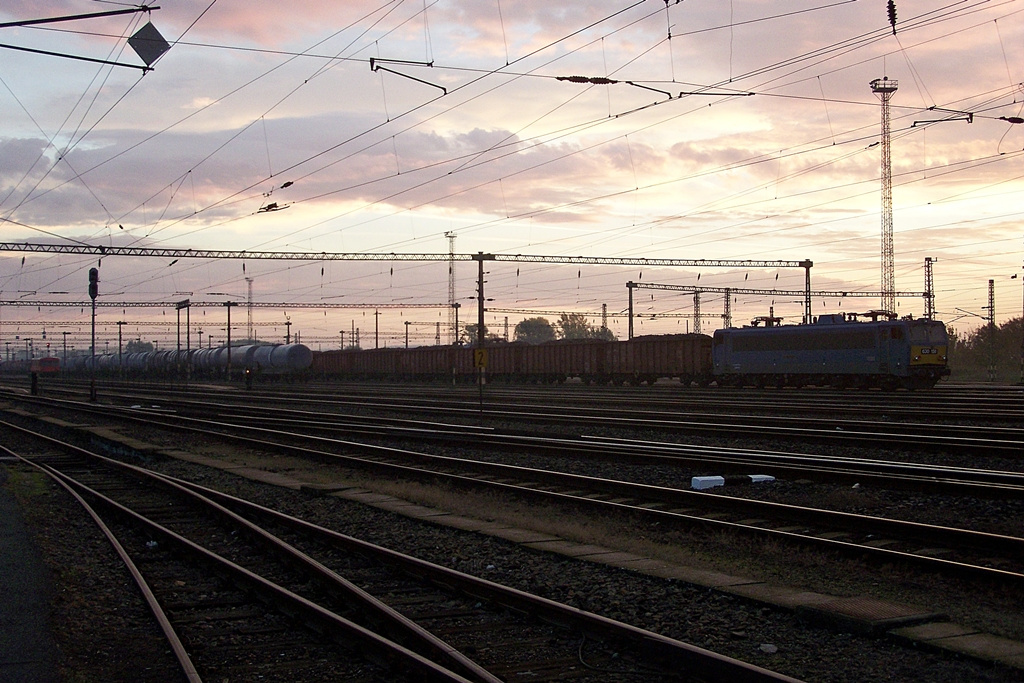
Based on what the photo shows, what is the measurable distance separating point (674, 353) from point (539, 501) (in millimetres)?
40684

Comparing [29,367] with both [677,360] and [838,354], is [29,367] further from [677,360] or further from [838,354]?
[838,354]

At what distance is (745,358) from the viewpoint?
47.6 m

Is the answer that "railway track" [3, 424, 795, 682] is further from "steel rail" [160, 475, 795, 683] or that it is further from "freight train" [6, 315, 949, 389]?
"freight train" [6, 315, 949, 389]

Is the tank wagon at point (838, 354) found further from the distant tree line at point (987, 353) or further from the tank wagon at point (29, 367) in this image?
the tank wagon at point (29, 367)

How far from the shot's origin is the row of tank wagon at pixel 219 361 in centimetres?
7662

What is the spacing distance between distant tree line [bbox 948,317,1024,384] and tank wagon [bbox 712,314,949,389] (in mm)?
27023

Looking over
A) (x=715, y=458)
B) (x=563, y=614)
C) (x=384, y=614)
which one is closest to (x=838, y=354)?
(x=715, y=458)

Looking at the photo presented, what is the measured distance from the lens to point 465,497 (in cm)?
1431

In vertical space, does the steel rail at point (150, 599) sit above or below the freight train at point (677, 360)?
below

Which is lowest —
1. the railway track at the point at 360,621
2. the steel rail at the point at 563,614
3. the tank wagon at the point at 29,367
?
the railway track at the point at 360,621

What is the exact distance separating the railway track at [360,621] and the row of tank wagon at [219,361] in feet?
182

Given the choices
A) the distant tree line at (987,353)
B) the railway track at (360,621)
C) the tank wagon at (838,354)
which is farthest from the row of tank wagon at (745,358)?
the distant tree line at (987,353)

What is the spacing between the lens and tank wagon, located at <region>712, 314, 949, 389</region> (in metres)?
39.8

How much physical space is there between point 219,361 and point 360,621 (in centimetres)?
8170
